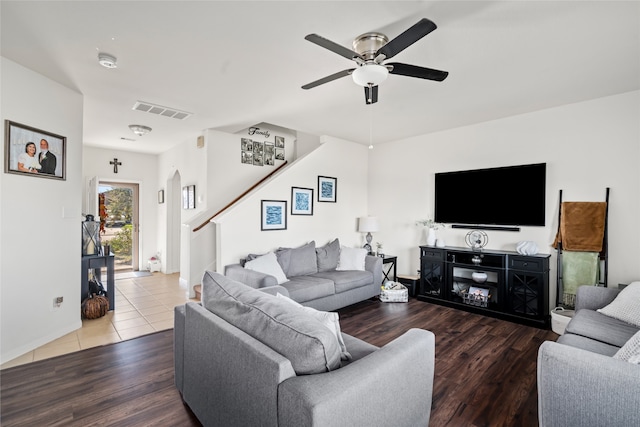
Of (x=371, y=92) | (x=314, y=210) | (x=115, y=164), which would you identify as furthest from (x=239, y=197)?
(x=371, y=92)

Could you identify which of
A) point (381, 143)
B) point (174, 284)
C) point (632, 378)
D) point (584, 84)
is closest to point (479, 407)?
point (632, 378)

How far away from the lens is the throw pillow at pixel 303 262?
13.7ft

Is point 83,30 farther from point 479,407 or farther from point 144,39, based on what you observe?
point 479,407

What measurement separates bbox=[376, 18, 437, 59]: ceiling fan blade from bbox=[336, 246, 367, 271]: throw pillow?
3003 millimetres

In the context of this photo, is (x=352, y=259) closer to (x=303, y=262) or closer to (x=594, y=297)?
(x=303, y=262)

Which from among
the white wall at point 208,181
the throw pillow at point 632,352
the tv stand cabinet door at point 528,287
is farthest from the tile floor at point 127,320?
the tv stand cabinet door at point 528,287

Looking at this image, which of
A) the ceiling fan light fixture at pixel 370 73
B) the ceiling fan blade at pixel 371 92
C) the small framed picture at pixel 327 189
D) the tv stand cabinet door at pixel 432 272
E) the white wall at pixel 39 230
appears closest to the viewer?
the ceiling fan light fixture at pixel 370 73

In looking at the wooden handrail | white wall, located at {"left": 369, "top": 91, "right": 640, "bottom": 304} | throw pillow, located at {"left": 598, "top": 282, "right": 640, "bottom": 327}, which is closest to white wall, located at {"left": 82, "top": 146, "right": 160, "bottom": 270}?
the wooden handrail

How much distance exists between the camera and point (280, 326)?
1.40 metres

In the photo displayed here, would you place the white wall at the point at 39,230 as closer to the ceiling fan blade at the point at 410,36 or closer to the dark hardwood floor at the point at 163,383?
the dark hardwood floor at the point at 163,383

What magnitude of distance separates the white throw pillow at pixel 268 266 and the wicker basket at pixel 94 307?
179cm

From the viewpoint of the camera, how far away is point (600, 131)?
3531mm

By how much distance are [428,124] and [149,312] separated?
4521 mm

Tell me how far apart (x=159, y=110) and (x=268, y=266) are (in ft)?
7.81
